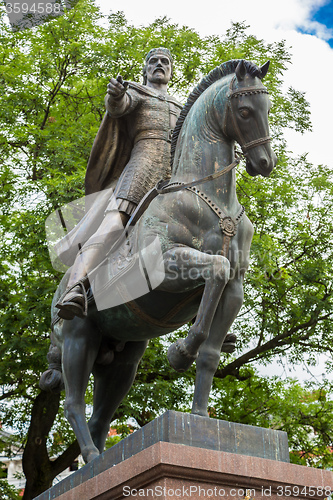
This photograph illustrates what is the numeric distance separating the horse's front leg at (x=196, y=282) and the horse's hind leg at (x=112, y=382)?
59.7 inches

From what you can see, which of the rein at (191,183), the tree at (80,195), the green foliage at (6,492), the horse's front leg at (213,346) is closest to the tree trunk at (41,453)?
the tree at (80,195)

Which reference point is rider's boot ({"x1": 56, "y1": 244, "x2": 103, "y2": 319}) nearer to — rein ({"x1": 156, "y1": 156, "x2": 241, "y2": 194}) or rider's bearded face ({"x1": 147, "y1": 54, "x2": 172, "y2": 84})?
rein ({"x1": 156, "y1": 156, "x2": 241, "y2": 194})

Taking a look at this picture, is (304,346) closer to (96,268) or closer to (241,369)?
(241,369)

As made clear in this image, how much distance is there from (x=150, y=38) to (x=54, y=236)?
5.08 meters

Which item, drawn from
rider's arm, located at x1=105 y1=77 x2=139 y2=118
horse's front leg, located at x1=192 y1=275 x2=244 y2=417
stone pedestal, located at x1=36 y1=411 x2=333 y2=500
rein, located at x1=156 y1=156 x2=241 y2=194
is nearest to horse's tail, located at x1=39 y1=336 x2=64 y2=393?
stone pedestal, located at x1=36 y1=411 x2=333 y2=500

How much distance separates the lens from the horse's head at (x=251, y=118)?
5473 millimetres

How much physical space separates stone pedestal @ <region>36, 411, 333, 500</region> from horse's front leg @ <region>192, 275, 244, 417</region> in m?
0.43

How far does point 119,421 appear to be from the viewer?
12.0 m

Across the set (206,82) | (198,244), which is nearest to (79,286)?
(198,244)

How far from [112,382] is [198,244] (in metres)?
1.96

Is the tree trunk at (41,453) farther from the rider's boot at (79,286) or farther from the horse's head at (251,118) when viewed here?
the horse's head at (251,118)

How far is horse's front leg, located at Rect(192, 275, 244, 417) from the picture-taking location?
5.35 meters

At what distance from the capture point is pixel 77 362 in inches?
246

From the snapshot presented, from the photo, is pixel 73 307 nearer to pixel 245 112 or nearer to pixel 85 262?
pixel 85 262
